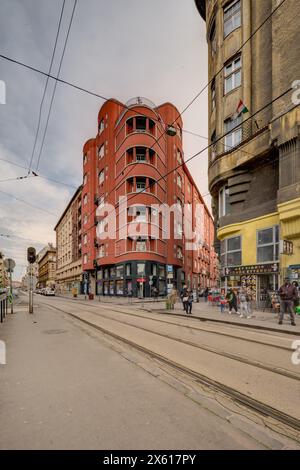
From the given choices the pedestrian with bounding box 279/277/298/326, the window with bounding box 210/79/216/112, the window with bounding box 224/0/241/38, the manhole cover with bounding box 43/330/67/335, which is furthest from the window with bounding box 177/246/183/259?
the manhole cover with bounding box 43/330/67/335

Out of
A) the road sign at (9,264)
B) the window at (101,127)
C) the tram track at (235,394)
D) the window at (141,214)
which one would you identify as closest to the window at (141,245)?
the window at (141,214)

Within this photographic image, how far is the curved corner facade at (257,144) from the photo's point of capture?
15383mm

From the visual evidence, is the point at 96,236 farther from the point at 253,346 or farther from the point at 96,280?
the point at 253,346

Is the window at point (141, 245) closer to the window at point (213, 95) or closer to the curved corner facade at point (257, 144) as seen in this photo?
the curved corner facade at point (257, 144)

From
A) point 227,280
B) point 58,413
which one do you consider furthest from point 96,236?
point 58,413

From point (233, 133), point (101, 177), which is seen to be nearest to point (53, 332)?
A: point (233, 133)

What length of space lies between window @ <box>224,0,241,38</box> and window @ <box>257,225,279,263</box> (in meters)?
13.9

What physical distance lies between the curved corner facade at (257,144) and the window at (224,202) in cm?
7

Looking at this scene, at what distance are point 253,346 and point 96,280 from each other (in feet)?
143

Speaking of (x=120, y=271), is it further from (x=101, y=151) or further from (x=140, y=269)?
(x=101, y=151)

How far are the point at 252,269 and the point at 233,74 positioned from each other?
13271mm

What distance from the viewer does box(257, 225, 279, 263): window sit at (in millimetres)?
16938

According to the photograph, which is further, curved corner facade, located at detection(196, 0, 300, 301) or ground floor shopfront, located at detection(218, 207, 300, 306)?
curved corner facade, located at detection(196, 0, 300, 301)

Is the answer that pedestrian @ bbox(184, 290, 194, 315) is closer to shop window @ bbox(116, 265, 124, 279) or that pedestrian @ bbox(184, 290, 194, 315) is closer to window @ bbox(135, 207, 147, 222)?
window @ bbox(135, 207, 147, 222)
